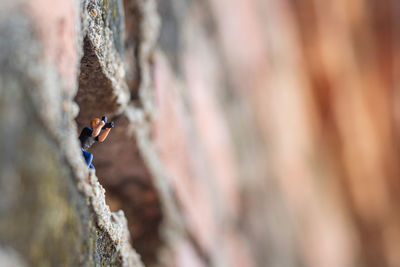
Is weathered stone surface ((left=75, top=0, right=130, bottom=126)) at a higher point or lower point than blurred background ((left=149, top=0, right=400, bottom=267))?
higher

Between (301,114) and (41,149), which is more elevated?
(41,149)

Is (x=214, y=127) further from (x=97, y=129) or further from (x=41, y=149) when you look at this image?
(x=41, y=149)

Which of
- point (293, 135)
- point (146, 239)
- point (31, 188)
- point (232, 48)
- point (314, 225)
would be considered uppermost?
point (31, 188)

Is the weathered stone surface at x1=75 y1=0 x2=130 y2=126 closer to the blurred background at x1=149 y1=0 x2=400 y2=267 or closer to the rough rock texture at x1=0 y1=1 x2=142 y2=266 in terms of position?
the rough rock texture at x1=0 y1=1 x2=142 y2=266

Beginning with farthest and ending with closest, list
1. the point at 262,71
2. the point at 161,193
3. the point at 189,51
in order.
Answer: the point at 262,71, the point at 189,51, the point at 161,193

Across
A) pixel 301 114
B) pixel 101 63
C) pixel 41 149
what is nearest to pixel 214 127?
pixel 101 63

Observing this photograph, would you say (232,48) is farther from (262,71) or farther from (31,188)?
(31,188)

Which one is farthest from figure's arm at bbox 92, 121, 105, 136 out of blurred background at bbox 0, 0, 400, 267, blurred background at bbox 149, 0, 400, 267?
blurred background at bbox 149, 0, 400, 267

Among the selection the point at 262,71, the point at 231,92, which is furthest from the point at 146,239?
the point at 262,71
